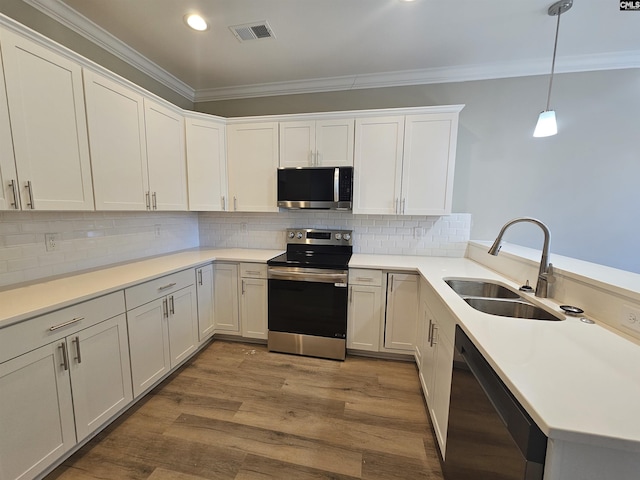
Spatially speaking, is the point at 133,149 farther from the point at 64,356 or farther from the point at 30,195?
the point at 64,356

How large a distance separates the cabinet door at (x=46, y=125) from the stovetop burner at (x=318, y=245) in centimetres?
165

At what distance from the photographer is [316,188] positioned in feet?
8.81

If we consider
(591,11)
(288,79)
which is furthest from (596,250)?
(288,79)

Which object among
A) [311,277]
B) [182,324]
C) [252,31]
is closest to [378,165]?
[311,277]

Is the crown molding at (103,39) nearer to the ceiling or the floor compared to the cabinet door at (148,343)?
nearer to the ceiling

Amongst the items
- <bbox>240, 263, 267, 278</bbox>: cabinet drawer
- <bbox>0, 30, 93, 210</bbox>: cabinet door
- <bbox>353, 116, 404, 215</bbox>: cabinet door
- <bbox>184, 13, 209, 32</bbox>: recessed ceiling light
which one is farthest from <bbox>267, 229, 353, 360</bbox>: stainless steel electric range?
<bbox>184, 13, 209, 32</bbox>: recessed ceiling light

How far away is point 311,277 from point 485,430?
1.69 meters

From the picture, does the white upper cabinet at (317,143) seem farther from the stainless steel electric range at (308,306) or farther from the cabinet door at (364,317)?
the cabinet door at (364,317)

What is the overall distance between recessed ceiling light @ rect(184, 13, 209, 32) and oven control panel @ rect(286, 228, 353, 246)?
6.47 feet

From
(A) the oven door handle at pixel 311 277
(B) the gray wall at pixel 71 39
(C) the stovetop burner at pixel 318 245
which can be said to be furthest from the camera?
(C) the stovetop burner at pixel 318 245

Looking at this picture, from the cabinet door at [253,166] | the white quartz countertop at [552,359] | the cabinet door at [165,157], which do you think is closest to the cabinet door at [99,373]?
the white quartz countertop at [552,359]

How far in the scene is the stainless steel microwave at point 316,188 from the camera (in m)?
2.63

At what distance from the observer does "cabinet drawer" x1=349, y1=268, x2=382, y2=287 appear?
2.43 metres

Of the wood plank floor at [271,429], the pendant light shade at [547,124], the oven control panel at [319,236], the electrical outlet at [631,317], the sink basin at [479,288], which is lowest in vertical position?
the wood plank floor at [271,429]
